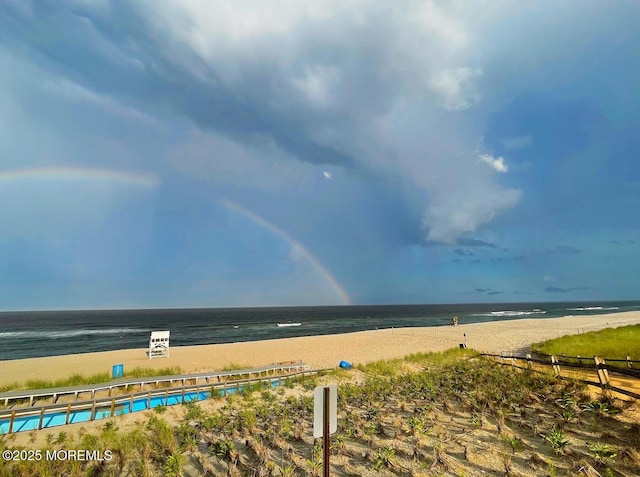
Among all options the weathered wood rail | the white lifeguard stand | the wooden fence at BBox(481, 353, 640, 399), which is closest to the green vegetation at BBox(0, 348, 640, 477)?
the wooden fence at BBox(481, 353, 640, 399)

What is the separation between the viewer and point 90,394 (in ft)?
48.9

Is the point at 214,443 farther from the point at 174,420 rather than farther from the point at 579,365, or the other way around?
the point at 579,365

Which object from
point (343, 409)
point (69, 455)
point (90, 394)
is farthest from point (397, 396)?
point (90, 394)

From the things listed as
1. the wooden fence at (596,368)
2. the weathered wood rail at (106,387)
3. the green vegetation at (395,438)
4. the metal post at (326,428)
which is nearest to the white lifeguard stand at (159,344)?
the weathered wood rail at (106,387)

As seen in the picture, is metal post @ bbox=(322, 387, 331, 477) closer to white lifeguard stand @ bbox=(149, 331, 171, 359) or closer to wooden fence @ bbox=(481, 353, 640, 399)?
wooden fence @ bbox=(481, 353, 640, 399)

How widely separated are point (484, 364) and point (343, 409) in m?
10.3

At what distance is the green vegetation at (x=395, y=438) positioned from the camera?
653cm

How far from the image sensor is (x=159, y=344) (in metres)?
32.9

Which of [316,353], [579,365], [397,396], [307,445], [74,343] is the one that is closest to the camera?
[307,445]

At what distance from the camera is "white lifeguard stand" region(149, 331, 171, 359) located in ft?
105

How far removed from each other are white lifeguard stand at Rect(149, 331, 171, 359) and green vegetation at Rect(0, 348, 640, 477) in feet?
73.5

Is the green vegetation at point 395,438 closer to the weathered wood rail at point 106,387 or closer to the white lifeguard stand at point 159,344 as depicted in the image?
the weathered wood rail at point 106,387

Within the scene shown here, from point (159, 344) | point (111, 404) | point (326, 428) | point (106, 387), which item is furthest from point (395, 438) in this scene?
point (159, 344)

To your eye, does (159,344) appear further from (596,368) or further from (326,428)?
(326,428)
